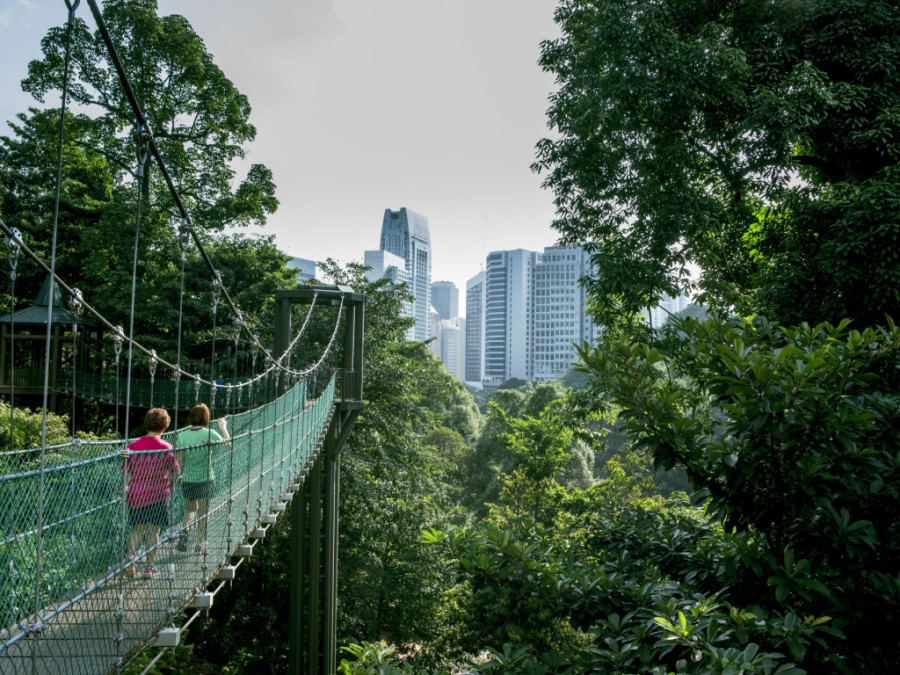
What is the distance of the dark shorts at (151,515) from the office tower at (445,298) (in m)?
105

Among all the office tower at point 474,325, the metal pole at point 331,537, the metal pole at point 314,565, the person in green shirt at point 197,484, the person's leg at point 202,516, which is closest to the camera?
the person in green shirt at point 197,484

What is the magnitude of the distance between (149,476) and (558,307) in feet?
167

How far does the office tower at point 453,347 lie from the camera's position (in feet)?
290

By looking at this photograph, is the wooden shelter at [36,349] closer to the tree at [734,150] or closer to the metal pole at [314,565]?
the metal pole at [314,565]

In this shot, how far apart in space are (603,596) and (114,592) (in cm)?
165

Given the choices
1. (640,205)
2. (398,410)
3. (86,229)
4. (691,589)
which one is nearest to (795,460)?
(691,589)

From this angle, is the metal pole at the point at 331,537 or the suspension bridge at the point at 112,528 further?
the metal pole at the point at 331,537

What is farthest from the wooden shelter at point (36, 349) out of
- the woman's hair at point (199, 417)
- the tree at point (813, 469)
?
the tree at point (813, 469)

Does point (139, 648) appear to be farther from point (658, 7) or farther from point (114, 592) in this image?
point (658, 7)

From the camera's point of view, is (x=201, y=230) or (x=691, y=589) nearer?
(x=691, y=589)

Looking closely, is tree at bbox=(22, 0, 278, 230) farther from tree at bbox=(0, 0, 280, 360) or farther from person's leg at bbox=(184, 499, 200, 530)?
person's leg at bbox=(184, 499, 200, 530)

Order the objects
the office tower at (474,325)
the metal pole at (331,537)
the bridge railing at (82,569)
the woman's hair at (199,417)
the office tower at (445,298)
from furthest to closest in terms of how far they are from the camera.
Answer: the office tower at (445,298) → the office tower at (474,325) → the metal pole at (331,537) → the woman's hair at (199,417) → the bridge railing at (82,569)

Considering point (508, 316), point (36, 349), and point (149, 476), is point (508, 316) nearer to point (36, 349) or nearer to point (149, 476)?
point (36, 349)

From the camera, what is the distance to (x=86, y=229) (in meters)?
9.22
